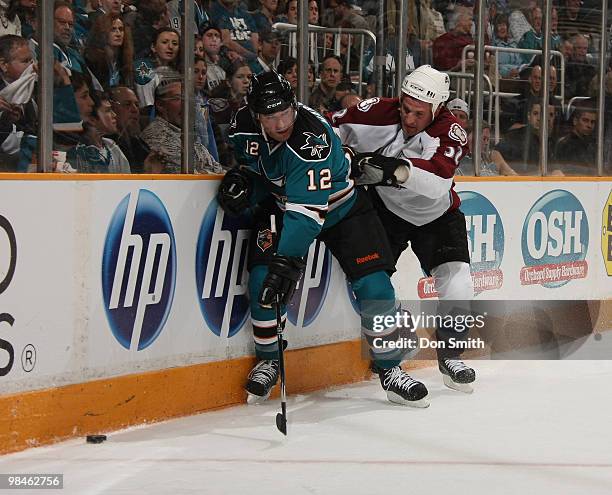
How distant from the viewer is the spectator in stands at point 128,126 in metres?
4.91

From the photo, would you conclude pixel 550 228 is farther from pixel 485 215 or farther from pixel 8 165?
pixel 8 165

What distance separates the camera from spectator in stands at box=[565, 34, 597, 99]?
8102mm

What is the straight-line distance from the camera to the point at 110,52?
482 cm

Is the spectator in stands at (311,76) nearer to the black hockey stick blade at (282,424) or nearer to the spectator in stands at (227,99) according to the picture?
the spectator in stands at (227,99)

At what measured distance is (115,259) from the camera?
4.82 m

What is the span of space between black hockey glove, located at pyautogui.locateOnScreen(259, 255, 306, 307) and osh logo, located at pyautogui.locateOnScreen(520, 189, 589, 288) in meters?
2.76

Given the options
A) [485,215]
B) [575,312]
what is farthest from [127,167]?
[575,312]

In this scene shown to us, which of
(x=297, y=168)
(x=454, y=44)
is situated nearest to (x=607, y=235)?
(x=454, y=44)

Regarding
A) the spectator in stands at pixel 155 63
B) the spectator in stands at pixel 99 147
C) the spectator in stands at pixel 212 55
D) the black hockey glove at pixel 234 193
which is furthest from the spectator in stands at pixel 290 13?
the spectator in stands at pixel 99 147

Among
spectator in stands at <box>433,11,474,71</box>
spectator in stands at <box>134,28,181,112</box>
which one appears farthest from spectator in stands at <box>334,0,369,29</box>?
spectator in stands at <box>134,28,181,112</box>

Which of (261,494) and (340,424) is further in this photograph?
(340,424)

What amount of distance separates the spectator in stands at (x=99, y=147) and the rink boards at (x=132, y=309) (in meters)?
0.06

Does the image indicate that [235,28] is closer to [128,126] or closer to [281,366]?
[128,126]

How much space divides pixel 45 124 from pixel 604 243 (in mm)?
4816
